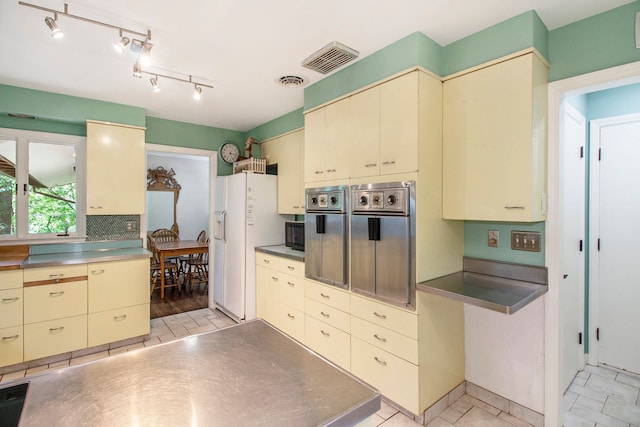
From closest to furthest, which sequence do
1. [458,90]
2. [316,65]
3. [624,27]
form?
[624,27], [458,90], [316,65]

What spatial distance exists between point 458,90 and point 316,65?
3.55 ft

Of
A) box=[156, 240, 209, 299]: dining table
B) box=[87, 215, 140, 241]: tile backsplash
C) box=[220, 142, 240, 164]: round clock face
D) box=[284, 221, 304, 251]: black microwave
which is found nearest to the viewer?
box=[284, 221, 304, 251]: black microwave

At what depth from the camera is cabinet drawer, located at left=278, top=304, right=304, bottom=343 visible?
3.00 metres

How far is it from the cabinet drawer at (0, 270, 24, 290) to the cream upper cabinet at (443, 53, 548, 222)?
3563mm

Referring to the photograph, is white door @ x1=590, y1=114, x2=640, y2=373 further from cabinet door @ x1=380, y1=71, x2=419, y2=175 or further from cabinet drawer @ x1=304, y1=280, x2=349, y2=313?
cabinet drawer @ x1=304, y1=280, x2=349, y2=313

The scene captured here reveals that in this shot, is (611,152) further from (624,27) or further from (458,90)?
(458,90)

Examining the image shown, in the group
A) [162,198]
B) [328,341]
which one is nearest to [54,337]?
[328,341]

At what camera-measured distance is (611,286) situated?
2.62 metres

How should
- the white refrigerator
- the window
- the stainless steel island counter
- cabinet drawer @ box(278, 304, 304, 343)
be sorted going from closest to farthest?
the stainless steel island counter → cabinet drawer @ box(278, 304, 304, 343) → the window → the white refrigerator

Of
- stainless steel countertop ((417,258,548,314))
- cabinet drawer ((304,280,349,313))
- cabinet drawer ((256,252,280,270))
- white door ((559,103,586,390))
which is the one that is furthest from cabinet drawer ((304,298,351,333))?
white door ((559,103,586,390))

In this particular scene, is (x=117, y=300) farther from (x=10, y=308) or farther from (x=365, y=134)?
(x=365, y=134)

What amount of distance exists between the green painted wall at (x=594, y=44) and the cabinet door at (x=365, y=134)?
3.70 feet

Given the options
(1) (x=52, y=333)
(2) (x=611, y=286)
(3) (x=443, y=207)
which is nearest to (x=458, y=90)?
(3) (x=443, y=207)

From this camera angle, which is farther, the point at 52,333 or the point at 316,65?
the point at 52,333
